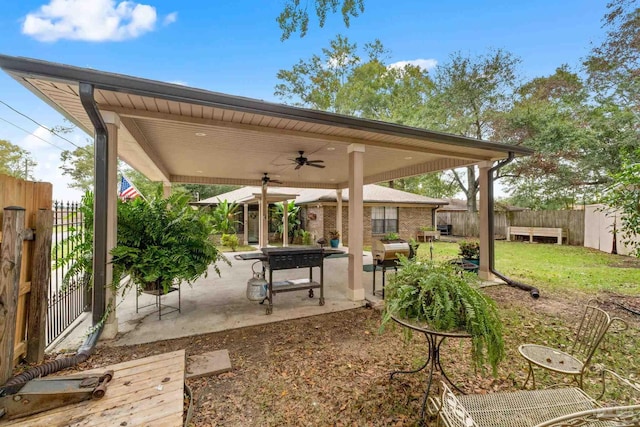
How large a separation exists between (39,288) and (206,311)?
7.27 feet

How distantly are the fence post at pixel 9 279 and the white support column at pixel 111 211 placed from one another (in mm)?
1061

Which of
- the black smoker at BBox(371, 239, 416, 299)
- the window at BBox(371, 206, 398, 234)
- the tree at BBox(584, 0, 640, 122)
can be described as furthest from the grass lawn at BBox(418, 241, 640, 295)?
the tree at BBox(584, 0, 640, 122)

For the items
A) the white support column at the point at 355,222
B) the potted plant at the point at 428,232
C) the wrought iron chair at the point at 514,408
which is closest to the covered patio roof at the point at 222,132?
the white support column at the point at 355,222

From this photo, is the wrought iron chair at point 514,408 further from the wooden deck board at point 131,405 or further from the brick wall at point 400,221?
the brick wall at point 400,221

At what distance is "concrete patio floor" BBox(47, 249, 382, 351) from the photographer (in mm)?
3668

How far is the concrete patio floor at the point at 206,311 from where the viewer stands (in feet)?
12.0

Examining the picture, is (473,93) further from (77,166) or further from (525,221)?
(77,166)

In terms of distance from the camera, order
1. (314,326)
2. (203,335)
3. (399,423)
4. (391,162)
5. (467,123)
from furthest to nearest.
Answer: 1. (467,123)
2. (391,162)
3. (314,326)
4. (203,335)
5. (399,423)

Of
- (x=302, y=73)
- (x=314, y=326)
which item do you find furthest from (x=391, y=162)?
(x=302, y=73)

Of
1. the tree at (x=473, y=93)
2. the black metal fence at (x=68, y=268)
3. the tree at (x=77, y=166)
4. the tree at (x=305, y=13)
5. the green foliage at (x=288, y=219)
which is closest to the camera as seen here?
the black metal fence at (x=68, y=268)

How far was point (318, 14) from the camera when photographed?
12.6ft

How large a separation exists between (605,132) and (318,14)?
610 inches

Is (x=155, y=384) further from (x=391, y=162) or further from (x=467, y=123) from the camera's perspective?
(x=467, y=123)

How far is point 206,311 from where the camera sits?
4.57m
